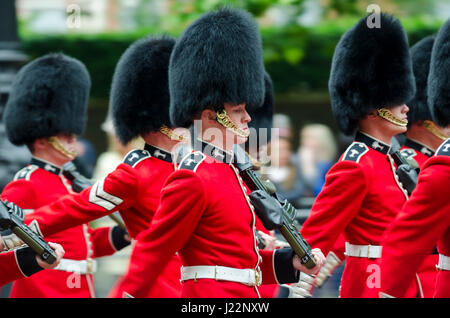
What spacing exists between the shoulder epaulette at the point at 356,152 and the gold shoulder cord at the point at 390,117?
0.18 m

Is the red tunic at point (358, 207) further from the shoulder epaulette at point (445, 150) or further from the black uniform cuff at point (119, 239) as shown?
the black uniform cuff at point (119, 239)

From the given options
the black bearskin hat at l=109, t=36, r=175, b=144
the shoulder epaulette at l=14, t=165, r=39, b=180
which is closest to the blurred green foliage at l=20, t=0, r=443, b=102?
the black bearskin hat at l=109, t=36, r=175, b=144

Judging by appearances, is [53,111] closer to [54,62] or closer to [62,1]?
[54,62]

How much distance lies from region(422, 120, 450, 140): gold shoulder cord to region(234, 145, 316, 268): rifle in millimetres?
1513

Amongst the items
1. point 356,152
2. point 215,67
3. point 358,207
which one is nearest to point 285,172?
point 356,152

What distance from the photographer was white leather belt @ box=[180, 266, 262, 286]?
129 inches

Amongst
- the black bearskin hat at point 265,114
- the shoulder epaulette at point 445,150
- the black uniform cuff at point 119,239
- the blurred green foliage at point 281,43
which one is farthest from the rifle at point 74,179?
the blurred green foliage at point 281,43

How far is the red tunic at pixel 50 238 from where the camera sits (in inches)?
175

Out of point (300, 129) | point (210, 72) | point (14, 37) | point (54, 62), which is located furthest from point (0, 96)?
point (300, 129)

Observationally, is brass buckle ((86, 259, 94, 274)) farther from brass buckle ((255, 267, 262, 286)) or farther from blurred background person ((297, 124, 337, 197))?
blurred background person ((297, 124, 337, 197))

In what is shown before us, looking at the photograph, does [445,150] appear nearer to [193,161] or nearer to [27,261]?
[193,161]

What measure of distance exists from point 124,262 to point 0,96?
5.03ft

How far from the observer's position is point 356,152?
393cm

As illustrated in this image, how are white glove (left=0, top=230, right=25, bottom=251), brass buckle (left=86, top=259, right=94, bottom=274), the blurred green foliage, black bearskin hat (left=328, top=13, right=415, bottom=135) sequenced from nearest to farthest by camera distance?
1. white glove (left=0, top=230, right=25, bottom=251)
2. black bearskin hat (left=328, top=13, right=415, bottom=135)
3. brass buckle (left=86, top=259, right=94, bottom=274)
4. the blurred green foliage
